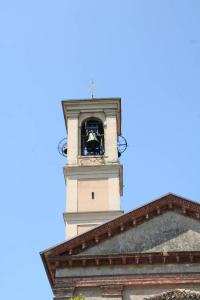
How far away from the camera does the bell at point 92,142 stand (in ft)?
121

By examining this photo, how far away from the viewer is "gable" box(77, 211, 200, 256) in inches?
925

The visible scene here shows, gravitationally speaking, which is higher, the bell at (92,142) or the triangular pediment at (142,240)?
the bell at (92,142)

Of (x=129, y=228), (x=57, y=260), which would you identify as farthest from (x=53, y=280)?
(x=129, y=228)

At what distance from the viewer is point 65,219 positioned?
33719 millimetres

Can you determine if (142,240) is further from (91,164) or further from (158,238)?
(91,164)

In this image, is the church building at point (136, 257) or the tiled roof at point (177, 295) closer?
the tiled roof at point (177, 295)

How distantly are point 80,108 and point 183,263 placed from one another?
1735cm

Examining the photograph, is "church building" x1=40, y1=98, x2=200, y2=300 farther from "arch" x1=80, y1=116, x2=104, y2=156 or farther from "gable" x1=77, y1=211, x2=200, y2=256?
"arch" x1=80, y1=116, x2=104, y2=156

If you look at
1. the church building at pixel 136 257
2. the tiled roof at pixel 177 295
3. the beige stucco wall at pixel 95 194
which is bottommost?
the tiled roof at pixel 177 295

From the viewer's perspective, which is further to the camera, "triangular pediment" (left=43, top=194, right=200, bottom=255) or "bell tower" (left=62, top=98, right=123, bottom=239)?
"bell tower" (left=62, top=98, right=123, bottom=239)

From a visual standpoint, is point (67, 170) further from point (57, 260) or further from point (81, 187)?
point (57, 260)

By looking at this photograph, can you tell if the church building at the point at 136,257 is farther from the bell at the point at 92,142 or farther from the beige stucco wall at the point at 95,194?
the bell at the point at 92,142

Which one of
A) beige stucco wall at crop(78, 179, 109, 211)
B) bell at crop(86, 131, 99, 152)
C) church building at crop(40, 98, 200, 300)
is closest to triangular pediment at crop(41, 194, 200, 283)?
church building at crop(40, 98, 200, 300)

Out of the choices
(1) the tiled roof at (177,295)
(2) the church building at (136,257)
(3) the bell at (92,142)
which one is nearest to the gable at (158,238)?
(2) the church building at (136,257)
